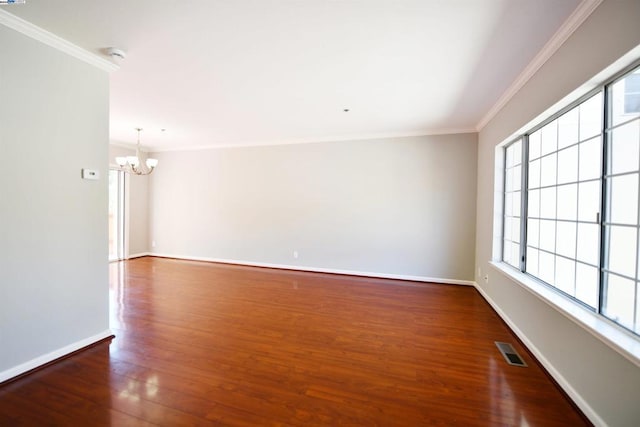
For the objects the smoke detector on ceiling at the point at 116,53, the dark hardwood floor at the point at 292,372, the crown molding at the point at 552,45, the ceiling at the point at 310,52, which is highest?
the ceiling at the point at 310,52

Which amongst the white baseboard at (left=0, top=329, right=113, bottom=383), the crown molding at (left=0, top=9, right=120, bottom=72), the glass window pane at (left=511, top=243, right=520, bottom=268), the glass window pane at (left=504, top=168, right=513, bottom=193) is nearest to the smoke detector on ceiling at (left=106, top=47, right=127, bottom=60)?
the crown molding at (left=0, top=9, right=120, bottom=72)

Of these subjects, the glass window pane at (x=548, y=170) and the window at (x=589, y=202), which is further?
the glass window pane at (x=548, y=170)

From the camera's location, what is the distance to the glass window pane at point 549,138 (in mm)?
2412

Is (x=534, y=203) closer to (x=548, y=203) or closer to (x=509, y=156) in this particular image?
(x=548, y=203)

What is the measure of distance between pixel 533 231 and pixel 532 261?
324 mm

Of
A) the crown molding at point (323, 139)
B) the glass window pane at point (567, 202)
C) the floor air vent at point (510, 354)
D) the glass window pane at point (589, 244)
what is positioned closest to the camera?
the glass window pane at point (589, 244)

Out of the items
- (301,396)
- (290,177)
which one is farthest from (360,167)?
(301,396)

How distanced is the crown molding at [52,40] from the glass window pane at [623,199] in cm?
419

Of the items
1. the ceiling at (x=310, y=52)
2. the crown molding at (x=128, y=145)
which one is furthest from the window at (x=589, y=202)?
the crown molding at (x=128, y=145)

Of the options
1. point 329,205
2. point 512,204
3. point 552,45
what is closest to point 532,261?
point 512,204

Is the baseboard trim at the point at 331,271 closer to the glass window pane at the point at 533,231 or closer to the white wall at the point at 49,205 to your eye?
the glass window pane at the point at 533,231

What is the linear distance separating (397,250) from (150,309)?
13.1 ft

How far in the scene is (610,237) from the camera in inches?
66.9

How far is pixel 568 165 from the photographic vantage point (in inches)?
86.7
